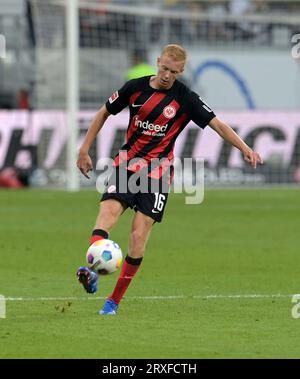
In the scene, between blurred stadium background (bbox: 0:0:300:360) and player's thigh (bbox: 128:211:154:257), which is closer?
blurred stadium background (bbox: 0:0:300:360)

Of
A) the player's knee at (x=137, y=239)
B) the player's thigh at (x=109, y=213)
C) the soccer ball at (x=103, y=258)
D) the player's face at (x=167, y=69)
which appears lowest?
the soccer ball at (x=103, y=258)

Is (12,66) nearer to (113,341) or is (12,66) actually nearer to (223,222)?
(223,222)

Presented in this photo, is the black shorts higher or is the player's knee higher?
the black shorts

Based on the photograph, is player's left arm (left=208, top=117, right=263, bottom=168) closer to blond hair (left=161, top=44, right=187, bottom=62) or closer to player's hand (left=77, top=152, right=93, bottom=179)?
blond hair (left=161, top=44, right=187, bottom=62)

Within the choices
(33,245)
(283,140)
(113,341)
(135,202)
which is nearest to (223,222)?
(33,245)

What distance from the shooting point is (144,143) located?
35.7 feet

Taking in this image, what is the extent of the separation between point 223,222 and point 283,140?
7.25 meters

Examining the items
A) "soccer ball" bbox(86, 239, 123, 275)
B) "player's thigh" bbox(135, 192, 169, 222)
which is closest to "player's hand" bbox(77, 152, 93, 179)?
"player's thigh" bbox(135, 192, 169, 222)

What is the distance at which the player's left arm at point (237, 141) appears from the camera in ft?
34.5

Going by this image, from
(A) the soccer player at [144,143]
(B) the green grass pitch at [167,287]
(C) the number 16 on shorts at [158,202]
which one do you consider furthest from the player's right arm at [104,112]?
(B) the green grass pitch at [167,287]

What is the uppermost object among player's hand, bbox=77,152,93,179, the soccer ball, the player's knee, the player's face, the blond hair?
the blond hair

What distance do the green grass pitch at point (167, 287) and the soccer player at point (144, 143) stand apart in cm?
69

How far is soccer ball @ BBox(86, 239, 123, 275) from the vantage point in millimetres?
10125

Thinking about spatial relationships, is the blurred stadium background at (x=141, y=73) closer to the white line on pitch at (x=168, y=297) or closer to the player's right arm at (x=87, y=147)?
the white line on pitch at (x=168, y=297)
